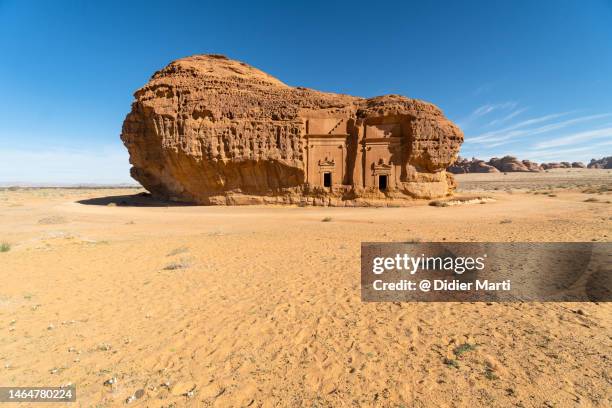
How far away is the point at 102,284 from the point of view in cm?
768

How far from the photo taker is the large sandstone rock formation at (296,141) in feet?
89.2

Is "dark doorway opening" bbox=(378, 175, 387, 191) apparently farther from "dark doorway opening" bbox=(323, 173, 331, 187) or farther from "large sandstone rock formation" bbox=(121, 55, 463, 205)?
"dark doorway opening" bbox=(323, 173, 331, 187)

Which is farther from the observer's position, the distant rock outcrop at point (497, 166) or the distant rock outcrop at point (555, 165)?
the distant rock outcrop at point (555, 165)

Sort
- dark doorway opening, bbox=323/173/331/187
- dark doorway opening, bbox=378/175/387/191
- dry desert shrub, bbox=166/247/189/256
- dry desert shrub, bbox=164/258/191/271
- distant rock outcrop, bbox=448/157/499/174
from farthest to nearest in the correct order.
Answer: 1. distant rock outcrop, bbox=448/157/499/174
2. dark doorway opening, bbox=323/173/331/187
3. dark doorway opening, bbox=378/175/387/191
4. dry desert shrub, bbox=166/247/189/256
5. dry desert shrub, bbox=164/258/191/271

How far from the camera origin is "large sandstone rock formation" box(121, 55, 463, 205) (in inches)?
1071

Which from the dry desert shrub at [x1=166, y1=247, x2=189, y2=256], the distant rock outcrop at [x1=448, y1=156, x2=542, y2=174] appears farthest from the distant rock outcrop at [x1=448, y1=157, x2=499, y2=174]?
the dry desert shrub at [x1=166, y1=247, x2=189, y2=256]

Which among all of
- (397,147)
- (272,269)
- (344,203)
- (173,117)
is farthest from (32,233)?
(397,147)

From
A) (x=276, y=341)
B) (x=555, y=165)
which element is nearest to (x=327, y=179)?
(x=276, y=341)

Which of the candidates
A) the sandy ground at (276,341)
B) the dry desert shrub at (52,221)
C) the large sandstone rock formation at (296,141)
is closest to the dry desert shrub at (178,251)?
the sandy ground at (276,341)

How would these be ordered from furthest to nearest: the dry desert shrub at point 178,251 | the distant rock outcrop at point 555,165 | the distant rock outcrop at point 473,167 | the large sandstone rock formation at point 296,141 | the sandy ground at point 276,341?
the distant rock outcrop at point 555,165
the distant rock outcrop at point 473,167
the large sandstone rock formation at point 296,141
the dry desert shrub at point 178,251
the sandy ground at point 276,341

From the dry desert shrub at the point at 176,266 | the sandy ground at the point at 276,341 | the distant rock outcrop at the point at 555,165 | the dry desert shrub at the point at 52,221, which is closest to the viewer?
the sandy ground at the point at 276,341

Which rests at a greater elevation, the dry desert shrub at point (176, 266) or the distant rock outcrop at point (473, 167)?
the distant rock outcrop at point (473, 167)

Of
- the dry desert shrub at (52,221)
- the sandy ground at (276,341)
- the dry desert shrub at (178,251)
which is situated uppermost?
the dry desert shrub at (52,221)

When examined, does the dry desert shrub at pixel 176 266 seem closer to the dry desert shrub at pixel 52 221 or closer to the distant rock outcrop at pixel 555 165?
the dry desert shrub at pixel 52 221
